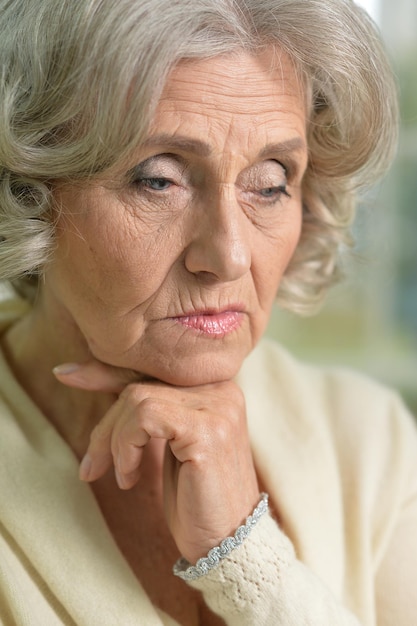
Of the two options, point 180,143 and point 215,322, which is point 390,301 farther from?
point 180,143

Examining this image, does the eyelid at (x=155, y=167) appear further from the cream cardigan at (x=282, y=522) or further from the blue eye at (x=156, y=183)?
the cream cardigan at (x=282, y=522)

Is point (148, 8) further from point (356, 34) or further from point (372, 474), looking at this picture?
point (372, 474)

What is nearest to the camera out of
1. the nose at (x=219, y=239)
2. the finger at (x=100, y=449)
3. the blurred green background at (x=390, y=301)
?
the nose at (x=219, y=239)

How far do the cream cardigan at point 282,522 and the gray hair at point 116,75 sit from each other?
0.36 m

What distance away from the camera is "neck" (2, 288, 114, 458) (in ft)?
4.95

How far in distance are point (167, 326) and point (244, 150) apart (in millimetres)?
294

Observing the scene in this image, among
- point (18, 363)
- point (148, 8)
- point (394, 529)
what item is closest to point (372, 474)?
point (394, 529)

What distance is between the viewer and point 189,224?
1246mm

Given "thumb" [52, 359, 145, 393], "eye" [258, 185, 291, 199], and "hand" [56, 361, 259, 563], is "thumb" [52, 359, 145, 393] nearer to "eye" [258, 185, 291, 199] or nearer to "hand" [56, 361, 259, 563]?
"hand" [56, 361, 259, 563]

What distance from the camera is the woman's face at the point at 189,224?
1.19 m

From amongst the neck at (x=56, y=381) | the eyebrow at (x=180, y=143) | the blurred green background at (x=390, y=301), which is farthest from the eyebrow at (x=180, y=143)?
the blurred green background at (x=390, y=301)

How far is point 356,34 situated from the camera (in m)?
1.32

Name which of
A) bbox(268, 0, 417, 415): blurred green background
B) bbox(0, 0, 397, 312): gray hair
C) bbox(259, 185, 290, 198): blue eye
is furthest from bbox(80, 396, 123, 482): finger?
bbox(268, 0, 417, 415): blurred green background

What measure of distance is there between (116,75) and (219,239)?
10.9 inches
